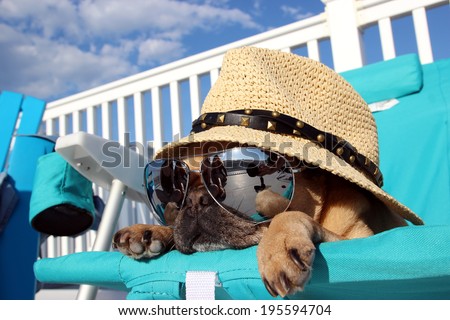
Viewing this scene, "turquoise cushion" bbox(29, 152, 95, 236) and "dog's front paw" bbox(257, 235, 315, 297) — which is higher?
"turquoise cushion" bbox(29, 152, 95, 236)

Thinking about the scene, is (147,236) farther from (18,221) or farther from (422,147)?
(422,147)

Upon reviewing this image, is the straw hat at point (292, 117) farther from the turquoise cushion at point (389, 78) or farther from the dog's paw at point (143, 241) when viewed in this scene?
the turquoise cushion at point (389, 78)

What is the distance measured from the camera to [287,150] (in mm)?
1003

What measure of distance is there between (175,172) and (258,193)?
0.93ft

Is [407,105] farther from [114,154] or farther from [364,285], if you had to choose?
[364,285]

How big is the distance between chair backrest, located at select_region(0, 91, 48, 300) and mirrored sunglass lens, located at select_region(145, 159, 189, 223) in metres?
0.88

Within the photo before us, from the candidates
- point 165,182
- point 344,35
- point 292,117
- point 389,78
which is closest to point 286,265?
point 292,117

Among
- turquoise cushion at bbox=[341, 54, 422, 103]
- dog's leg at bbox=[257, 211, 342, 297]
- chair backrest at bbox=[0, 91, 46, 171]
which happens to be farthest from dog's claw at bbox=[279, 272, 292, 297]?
chair backrest at bbox=[0, 91, 46, 171]

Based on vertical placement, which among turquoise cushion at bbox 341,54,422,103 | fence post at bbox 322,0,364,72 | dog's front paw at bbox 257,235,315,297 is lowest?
dog's front paw at bbox 257,235,315,297

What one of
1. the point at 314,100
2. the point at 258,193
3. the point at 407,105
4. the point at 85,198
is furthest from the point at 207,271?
the point at 407,105

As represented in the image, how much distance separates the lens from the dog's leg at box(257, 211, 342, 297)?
2.37ft

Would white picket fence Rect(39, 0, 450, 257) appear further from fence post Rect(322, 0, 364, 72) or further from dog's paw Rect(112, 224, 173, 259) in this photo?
dog's paw Rect(112, 224, 173, 259)

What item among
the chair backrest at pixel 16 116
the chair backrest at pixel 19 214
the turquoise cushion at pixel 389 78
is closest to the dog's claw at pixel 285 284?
the turquoise cushion at pixel 389 78

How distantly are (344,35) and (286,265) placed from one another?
172 cm
